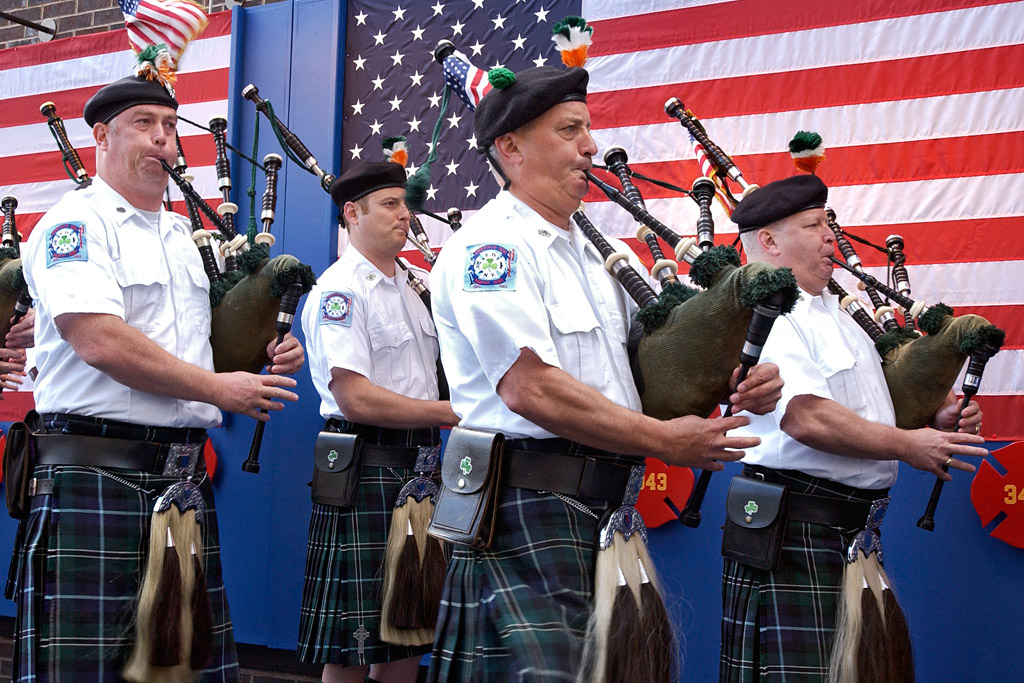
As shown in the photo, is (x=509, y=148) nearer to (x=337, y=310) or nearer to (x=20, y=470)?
(x=337, y=310)

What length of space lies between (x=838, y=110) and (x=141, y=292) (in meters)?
2.33

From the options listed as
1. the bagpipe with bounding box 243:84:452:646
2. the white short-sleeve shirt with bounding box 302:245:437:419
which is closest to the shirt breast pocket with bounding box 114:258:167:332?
the white short-sleeve shirt with bounding box 302:245:437:419

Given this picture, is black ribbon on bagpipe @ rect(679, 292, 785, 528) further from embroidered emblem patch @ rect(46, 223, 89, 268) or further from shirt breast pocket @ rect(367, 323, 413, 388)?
shirt breast pocket @ rect(367, 323, 413, 388)

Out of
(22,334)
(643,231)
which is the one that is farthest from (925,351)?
(22,334)

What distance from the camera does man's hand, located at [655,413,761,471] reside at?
1682mm

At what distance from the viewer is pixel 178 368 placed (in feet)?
7.31

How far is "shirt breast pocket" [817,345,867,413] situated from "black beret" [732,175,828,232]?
0.42m

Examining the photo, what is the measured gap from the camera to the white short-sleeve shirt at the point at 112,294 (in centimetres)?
228

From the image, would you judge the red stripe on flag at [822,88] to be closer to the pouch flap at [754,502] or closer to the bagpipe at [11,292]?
the pouch flap at [754,502]

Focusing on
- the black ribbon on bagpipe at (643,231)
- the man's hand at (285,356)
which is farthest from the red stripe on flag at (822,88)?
the man's hand at (285,356)

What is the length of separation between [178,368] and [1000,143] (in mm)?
2579

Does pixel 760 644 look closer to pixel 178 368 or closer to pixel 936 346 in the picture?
pixel 936 346

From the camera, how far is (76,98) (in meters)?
4.67

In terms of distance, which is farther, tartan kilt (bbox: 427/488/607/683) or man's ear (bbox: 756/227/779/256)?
man's ear (bbox: 756/227/779/256)
